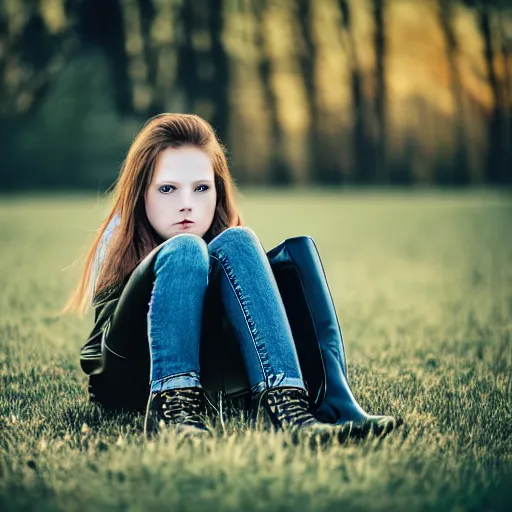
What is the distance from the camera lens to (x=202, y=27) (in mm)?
27578

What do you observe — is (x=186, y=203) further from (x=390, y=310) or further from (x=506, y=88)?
(x=506, y=88)

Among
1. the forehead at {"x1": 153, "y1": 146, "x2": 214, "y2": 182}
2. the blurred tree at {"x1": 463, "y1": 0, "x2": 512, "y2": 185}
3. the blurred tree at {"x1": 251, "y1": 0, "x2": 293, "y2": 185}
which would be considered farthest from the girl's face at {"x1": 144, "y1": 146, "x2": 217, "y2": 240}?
the blurred tree at {"x1": 463, "y1": 0, "x2": 512, "y2": 185}

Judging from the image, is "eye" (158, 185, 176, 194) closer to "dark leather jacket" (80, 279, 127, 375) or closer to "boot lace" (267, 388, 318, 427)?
"dark leather jacket" (80, 279, 127, 375)

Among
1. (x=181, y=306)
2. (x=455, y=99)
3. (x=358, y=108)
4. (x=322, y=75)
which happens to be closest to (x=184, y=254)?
(x=181, y=306)

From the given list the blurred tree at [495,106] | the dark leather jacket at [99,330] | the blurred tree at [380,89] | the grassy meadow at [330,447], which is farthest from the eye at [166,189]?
the blurred tree at [495,106]

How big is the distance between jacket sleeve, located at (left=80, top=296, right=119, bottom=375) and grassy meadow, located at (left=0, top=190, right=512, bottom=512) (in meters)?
0.19

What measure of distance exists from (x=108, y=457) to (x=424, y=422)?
1121 mm

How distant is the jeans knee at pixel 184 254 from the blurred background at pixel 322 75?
2383cm

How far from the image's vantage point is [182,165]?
2.79 m

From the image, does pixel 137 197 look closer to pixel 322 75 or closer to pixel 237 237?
pixel 237 237

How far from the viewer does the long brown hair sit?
9.09 feet

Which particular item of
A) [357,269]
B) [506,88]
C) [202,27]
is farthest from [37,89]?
[357,269]

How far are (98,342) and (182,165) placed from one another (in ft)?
2.32

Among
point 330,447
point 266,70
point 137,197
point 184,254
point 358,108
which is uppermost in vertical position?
point 266,70
